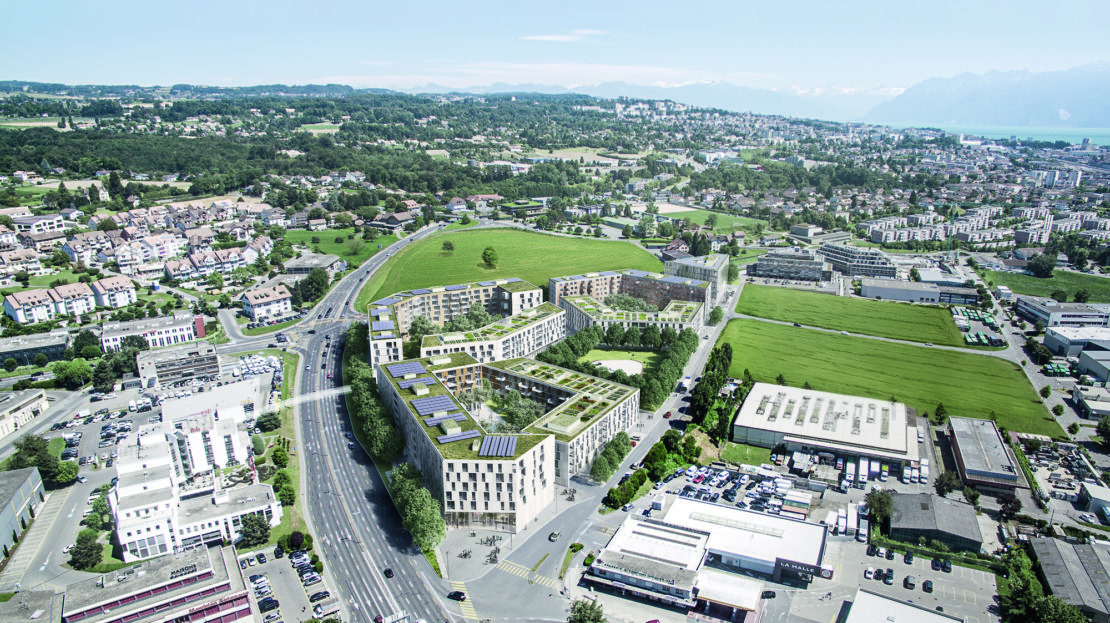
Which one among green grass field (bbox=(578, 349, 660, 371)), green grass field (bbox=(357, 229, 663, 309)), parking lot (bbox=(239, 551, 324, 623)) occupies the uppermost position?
green grass field (bbox=(357, 229, 663, 309))

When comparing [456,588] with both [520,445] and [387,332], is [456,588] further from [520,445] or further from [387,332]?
[387,332]

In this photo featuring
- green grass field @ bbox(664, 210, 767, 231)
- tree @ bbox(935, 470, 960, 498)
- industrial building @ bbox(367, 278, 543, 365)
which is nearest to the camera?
tree @ bbox(935, 470, 960, 498)

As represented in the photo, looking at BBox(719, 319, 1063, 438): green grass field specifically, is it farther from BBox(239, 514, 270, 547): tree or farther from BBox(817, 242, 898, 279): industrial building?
BBox(239, 514, 270, 547): tree

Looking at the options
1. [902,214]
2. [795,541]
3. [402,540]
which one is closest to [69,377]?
[402,540]

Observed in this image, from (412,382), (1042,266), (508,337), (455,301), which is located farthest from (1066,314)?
(412,382)

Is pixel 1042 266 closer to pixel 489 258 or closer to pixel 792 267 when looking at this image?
pixel 792 267

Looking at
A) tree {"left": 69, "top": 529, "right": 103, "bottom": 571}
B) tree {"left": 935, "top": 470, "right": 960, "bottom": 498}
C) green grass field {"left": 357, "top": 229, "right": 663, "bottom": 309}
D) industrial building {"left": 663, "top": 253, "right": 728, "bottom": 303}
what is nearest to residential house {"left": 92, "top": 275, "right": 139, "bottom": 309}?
green grass field {"left": 357, "top": 229, "right": 663, "bottom": 309}
